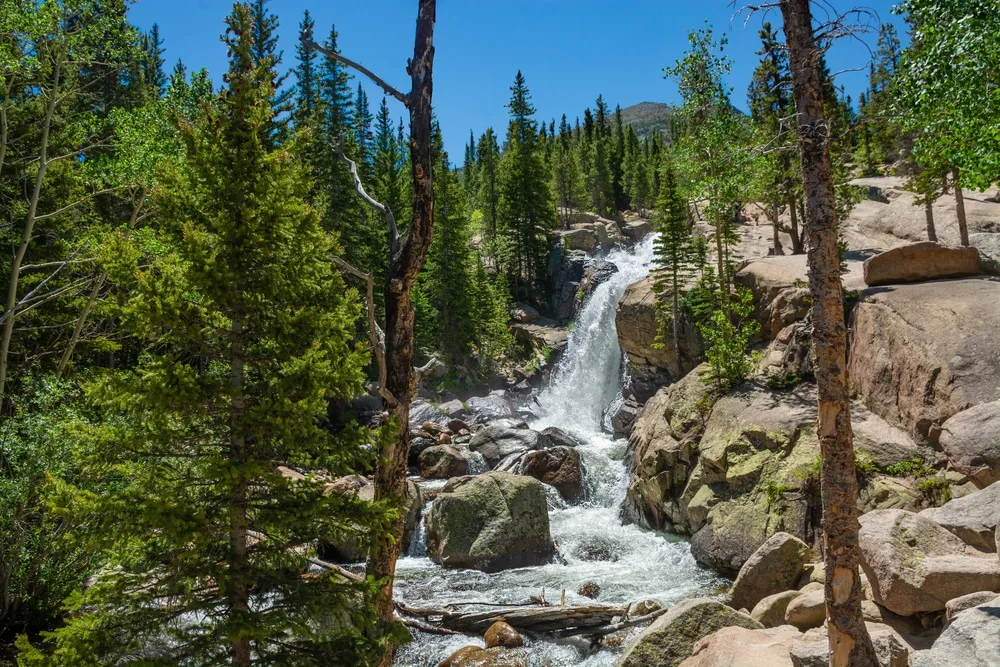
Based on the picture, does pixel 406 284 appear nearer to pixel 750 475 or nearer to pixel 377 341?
pixel 377 341

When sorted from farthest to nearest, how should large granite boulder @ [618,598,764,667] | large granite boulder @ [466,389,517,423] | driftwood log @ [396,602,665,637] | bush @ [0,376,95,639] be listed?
1. large granite boulder @ [466,389,517,423]
2. driftwood log @ [396,602,665,637]
3. bush @ [0,376,95,639]
4. large granite boulder @ [618,598,764,667]

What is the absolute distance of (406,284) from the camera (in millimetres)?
8164

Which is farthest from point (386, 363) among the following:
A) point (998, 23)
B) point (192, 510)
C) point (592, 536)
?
point (592, 536)

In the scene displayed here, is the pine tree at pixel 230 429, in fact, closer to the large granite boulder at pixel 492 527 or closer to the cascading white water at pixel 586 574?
the cascading white water at pixel 586 574

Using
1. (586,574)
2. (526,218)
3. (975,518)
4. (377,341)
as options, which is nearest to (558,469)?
(586,574)

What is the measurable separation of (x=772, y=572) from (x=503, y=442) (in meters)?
15.8

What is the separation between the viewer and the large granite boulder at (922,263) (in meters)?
16.5

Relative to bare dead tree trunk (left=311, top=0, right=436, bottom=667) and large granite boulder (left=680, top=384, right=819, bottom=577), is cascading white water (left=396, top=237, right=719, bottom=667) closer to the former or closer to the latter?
large granite boulder (left=680, top=384, right=819, bottom=577)

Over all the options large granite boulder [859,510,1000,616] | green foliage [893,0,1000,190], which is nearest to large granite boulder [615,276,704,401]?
green foliage [893,0,1000,190]

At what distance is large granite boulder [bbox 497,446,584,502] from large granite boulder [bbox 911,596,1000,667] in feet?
50.8

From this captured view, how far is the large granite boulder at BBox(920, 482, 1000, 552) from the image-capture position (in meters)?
9.21

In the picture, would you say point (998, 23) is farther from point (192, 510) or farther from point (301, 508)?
point (192, 510)

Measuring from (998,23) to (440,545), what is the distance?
50.9ft

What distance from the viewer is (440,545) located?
17078 mm
